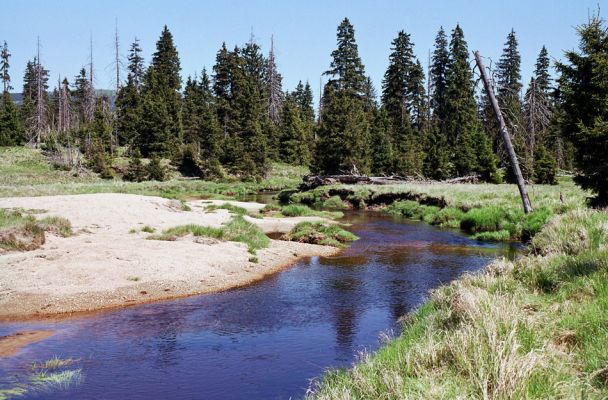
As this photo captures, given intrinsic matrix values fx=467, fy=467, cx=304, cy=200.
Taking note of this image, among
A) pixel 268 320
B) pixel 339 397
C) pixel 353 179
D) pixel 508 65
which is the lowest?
pixel 268 320

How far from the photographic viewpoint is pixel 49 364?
24.4 ft

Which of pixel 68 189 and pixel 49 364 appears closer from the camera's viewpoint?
pixel 49 364

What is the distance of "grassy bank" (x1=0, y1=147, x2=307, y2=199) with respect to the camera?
42438 millimetres

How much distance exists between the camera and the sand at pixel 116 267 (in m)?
10.9

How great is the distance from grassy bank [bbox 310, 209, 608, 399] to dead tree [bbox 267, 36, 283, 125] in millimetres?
81999

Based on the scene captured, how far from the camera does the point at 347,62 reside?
6875cm

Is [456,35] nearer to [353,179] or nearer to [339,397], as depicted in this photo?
[353,179]

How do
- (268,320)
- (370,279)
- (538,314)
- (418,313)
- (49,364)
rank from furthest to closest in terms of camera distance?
(370,279) < (268,320) < (418,313) < (49,364) < (538,314)

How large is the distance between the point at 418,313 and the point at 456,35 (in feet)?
219

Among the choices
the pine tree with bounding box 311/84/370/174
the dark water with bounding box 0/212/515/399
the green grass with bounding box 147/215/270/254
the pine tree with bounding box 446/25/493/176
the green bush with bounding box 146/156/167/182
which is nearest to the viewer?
the dark water with bounding box 0/212/515/399

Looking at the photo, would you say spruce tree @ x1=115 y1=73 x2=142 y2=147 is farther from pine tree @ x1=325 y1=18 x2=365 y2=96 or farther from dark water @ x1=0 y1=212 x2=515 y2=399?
dark water @ x1=0 y1=212 x2=515 y2=399

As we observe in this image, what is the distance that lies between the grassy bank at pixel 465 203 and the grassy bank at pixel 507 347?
12.5 m

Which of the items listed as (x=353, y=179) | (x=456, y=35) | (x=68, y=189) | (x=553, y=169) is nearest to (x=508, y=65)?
(x=456, y=35)

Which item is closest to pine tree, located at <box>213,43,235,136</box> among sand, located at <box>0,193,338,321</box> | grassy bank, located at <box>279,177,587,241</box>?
grassy bank, located at <box>279,177,587,241</box>
